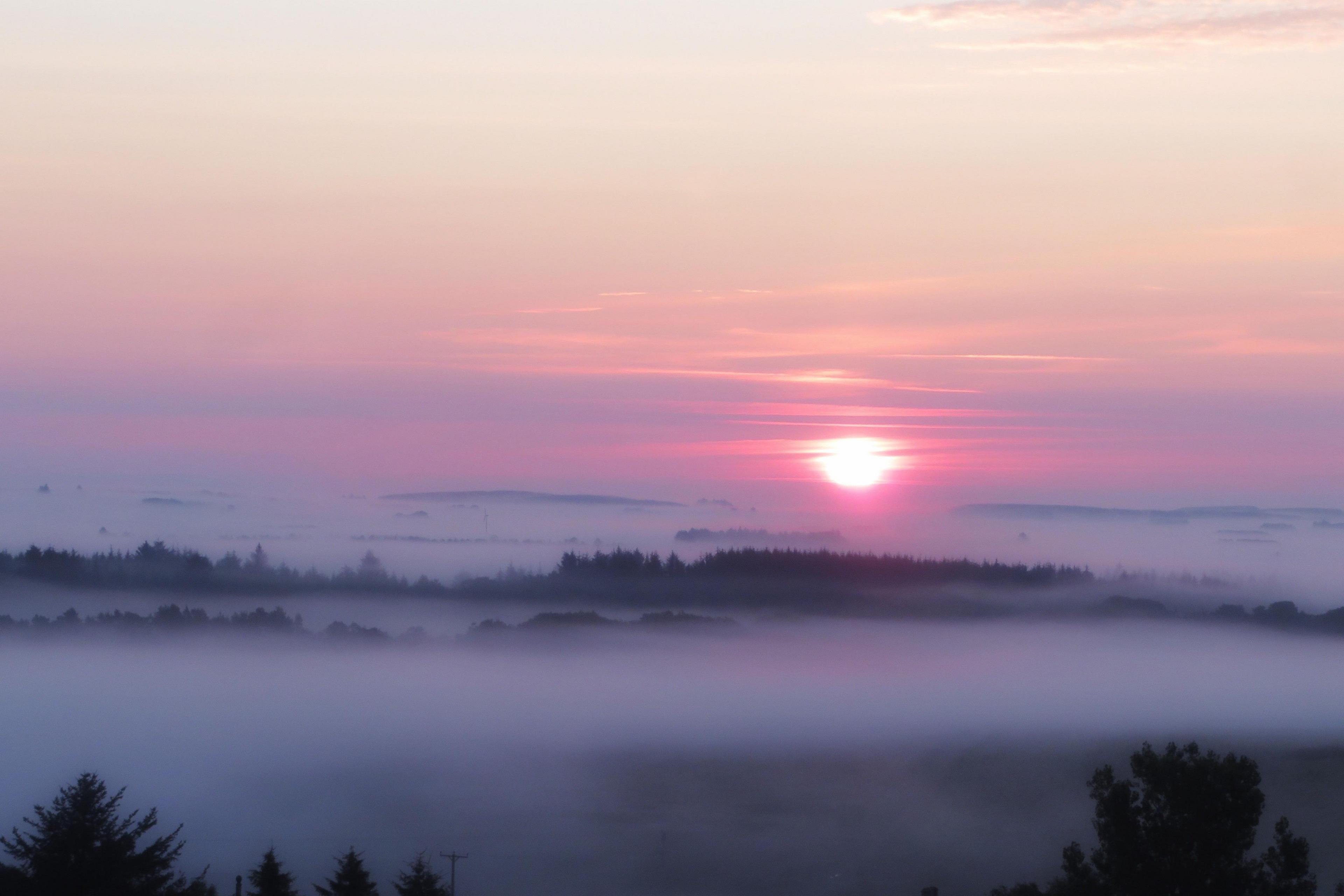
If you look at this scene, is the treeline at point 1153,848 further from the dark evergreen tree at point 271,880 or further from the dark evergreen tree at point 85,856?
the dark evergreen tree at point 271,880

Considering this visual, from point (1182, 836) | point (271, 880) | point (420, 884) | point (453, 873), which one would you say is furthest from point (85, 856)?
point (453, 873)

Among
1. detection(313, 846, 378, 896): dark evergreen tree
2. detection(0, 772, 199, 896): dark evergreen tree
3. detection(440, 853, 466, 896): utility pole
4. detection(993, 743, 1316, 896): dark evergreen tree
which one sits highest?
detection(993, 743, 1316, 896): dark evergreen tree

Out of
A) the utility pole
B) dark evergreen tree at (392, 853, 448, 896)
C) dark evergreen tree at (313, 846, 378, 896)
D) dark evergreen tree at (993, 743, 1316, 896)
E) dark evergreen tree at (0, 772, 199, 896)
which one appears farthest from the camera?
the utility pole

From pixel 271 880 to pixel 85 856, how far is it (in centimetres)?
1237

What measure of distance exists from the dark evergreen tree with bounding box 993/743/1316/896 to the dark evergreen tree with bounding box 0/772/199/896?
2791 centimetres

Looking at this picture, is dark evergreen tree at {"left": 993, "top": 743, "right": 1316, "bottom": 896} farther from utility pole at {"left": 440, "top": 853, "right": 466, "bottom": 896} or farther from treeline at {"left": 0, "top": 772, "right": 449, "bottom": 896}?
utility pole at {"left": 440, "top": 853, "right": 466, "bottom": 896}

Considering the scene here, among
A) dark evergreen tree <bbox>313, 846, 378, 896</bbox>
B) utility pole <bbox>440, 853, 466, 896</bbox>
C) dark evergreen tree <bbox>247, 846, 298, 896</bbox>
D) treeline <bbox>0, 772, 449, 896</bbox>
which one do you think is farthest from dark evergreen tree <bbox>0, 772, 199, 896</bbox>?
utility pole <bbox>440, 853, 466, 896</bbox>

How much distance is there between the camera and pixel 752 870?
13512cm

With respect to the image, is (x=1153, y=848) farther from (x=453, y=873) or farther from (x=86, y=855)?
(x=453, y=873)

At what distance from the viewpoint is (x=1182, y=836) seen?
4041 centimetres

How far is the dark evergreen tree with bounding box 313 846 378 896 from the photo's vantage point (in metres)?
58.2

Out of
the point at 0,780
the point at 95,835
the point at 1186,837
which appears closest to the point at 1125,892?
the point at 1186,837

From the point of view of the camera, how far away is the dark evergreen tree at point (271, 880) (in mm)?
56312

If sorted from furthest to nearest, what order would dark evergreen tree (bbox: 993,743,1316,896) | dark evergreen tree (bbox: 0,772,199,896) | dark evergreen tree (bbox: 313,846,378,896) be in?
dark evergreen tree (bbox: 313,846,378,896) → dark evergreen tree (bbox: 0,772,199,896) → dark evergreen tree (bbox: 993,743,1316,896)
